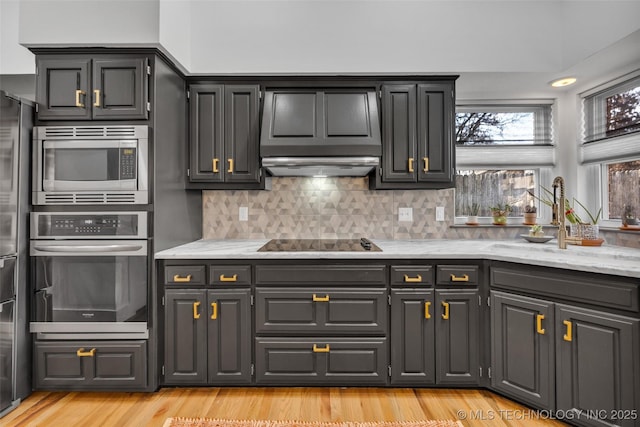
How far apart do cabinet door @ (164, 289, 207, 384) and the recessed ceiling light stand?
10.4 ft

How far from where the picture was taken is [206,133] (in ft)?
8.80

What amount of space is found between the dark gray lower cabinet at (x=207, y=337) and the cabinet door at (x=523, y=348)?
5.44 ft

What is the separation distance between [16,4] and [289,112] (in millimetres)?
1982

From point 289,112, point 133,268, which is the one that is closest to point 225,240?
point 133,268

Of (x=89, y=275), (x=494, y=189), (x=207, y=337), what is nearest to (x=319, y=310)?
(x=207, y=337)

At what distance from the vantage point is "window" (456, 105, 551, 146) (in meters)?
3.08

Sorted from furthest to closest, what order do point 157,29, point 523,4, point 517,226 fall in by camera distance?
1. point 517,226
2. point 523,4
3. point 157,29

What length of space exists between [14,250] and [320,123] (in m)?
2.19

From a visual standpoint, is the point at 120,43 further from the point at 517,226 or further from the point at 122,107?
the point at 517,226

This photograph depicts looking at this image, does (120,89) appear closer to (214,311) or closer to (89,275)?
(89,275)

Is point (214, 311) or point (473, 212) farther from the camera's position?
point (473, 212)

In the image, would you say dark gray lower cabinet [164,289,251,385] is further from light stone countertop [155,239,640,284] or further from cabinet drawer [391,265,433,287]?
cabinet drawer [391,265,433,287]

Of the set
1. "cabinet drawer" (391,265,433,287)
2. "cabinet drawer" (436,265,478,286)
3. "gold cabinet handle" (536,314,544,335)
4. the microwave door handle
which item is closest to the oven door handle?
the microwave door handle

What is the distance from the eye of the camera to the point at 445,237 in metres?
3.04
